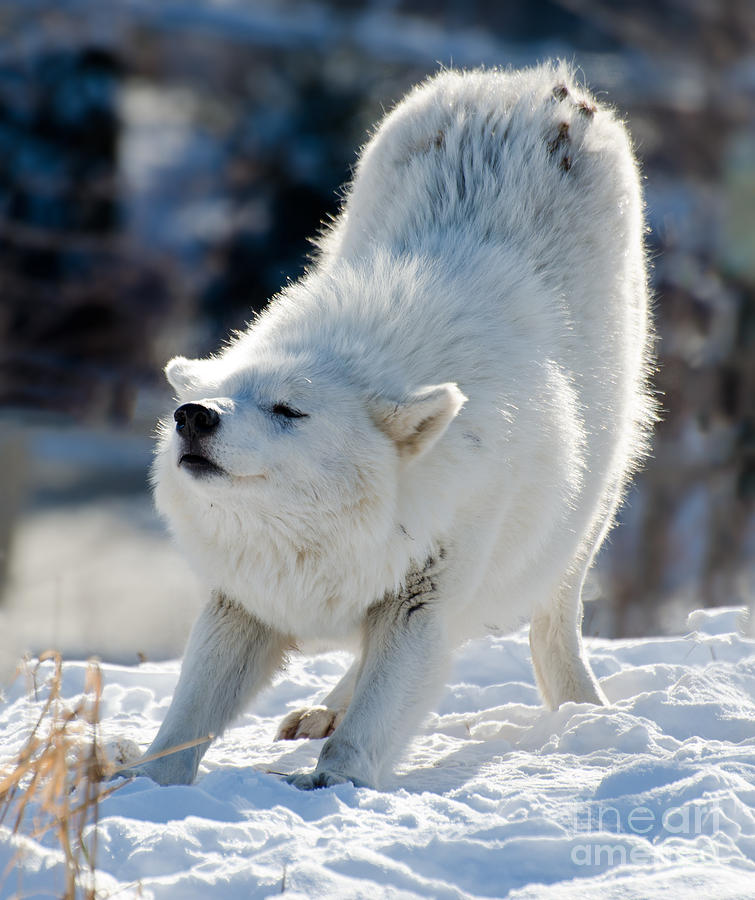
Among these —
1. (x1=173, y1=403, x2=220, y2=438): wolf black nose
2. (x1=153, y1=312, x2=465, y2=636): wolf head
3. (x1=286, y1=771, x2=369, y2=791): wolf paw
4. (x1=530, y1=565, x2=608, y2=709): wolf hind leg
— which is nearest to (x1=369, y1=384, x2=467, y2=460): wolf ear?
(x1=153, y1=312, x2=465, y2=636): wolf head

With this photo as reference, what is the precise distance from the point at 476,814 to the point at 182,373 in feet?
5.28

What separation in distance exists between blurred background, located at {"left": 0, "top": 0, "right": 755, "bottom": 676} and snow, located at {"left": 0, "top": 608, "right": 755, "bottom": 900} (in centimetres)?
736

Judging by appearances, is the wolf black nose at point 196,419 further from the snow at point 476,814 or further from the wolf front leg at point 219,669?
the snow at point 476,814

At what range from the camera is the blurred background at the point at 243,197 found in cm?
1449

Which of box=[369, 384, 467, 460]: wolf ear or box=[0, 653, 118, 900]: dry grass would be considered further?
box=[369, 384, 467, 460]: wolf ear

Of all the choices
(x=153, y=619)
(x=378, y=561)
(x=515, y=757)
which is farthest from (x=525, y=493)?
(x=153, y=619)

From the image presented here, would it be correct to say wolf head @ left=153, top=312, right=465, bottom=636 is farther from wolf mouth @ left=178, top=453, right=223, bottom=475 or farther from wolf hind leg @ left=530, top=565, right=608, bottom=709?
wolf hind leg @ left=530, top=565, right=608, bottom=709

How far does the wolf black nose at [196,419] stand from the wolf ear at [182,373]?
0.47 m

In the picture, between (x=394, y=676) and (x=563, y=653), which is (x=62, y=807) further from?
(x=563, y=653)

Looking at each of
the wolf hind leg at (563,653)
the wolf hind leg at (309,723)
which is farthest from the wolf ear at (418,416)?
the wolf hind leg at (563,653)

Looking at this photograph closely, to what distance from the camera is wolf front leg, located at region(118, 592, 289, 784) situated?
11.2 ft

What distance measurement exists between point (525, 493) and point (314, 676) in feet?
5.63

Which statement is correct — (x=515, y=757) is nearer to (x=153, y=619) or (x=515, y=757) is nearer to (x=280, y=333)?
(x=280, y=333)

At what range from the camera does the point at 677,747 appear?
11.2ft
